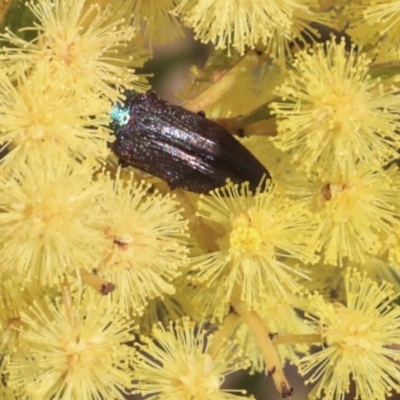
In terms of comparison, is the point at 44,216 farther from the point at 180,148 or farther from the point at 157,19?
the point at 157,19

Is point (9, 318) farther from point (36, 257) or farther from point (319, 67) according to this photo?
point (319, 67)

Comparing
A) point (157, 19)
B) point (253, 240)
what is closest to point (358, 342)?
point (253, 240)

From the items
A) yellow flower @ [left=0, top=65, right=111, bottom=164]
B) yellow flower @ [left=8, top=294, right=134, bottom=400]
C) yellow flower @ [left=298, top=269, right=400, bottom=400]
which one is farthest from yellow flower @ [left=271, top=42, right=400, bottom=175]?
yellow flower @ [left=8, top=294, right=134, bottom=400]

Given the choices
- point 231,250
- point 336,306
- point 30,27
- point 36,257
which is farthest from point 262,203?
point 30,27

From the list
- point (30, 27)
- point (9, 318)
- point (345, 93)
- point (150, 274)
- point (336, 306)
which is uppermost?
point (345, 93)

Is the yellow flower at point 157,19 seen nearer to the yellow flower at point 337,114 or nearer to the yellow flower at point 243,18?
the yellow flower at point 243,18
